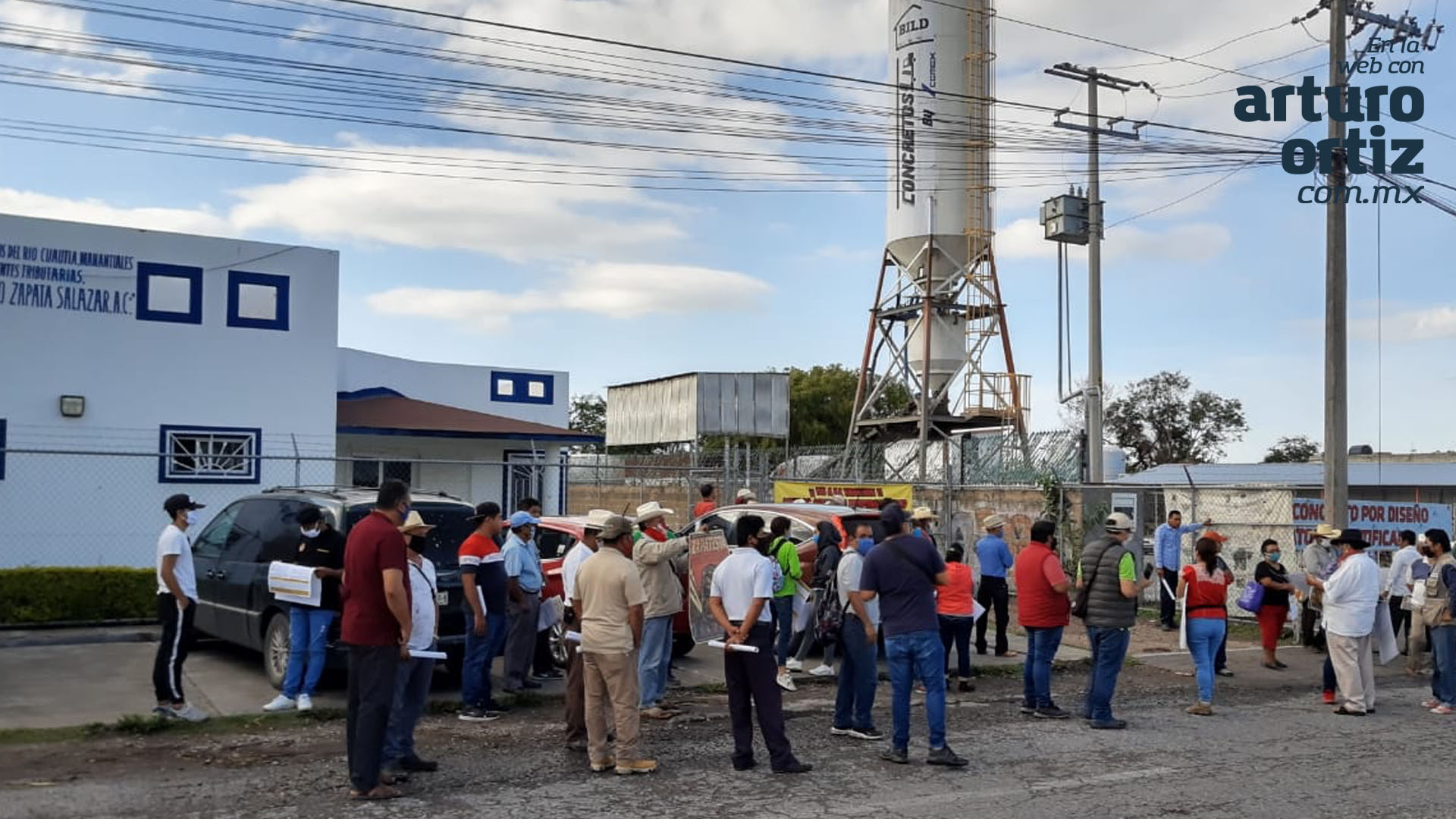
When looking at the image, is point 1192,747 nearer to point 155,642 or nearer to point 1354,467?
point 155,642

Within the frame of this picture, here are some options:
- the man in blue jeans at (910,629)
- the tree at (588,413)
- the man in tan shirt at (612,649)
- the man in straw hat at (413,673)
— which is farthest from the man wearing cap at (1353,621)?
the tree at (588,413)

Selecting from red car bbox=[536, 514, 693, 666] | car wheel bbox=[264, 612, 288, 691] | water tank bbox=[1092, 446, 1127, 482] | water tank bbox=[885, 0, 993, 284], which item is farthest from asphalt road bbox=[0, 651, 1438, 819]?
water tank bbox=[885, 0, 993, 284]

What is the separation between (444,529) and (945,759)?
4.95m

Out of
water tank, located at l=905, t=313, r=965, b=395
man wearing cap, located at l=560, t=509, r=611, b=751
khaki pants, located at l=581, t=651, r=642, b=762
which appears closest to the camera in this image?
khaki pants, located at l=581, t=651, r=642, b=762

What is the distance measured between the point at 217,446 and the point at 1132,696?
13.5m

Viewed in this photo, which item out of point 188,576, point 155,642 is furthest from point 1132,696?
point 155,642

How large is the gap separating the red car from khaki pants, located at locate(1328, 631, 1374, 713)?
5818 mm

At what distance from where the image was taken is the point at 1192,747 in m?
9.25

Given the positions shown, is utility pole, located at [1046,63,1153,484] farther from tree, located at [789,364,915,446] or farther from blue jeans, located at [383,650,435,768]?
tree, located at [789,364,915,446]

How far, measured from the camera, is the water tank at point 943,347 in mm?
34781

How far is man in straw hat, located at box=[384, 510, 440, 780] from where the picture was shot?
25.5 feet

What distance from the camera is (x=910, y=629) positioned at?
27.7 feet

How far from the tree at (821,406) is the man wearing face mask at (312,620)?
4612 cm

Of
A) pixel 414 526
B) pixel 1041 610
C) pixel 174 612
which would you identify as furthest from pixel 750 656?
pixel 174 612
